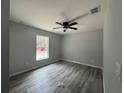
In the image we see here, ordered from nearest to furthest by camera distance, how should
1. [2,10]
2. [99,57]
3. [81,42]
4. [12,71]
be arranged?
[2,10] → [12,71] → [99,57] → [81,42]

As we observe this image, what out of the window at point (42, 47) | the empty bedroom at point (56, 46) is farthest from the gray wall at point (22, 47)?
the window at point (42, 47)

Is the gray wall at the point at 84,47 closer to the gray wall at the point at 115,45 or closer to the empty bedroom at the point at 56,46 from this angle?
the empty bedroom at the point at 56,46

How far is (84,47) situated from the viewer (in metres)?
5.73

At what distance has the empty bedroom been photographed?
2.29 metres

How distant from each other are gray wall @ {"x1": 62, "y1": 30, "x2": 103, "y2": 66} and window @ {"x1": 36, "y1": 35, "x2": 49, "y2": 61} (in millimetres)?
1916

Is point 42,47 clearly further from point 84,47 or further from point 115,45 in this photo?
point 115,45

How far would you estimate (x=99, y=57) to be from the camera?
4.98 meters

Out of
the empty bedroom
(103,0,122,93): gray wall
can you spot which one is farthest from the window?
(103,0,122,93): gray wall

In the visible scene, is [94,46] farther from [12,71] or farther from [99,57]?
[12,71]

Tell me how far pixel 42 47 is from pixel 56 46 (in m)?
1.63

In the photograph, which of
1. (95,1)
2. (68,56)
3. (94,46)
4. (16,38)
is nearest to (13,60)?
(16,38)

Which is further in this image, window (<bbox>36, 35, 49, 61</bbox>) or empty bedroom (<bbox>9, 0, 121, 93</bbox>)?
window (<bbox>36, 35, 49, 61</bbox>)

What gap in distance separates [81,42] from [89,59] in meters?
1.37

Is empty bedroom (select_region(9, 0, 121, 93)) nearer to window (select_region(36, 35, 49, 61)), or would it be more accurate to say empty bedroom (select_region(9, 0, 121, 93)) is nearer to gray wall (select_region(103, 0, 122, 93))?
window (select_region(36, 35, 49, 61))
